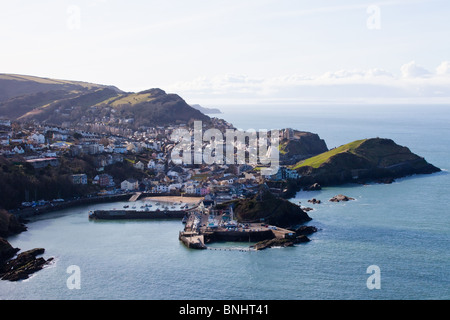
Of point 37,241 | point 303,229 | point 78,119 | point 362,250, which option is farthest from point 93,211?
point 78,119

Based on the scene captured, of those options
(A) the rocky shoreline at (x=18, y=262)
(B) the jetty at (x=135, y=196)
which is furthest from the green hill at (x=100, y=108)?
(A) the rocky shoreline at (x=18, y=262)

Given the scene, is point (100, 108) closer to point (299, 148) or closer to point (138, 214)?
point (299, 148)

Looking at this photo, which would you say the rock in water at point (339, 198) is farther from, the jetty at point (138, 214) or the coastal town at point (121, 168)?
the jetty at point (138, 214)

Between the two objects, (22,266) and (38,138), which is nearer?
(22,266)

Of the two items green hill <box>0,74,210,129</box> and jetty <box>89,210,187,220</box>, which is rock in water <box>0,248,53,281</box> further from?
green hill <box>0,74,210,129</box>

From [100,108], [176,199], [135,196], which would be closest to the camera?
[176,199]

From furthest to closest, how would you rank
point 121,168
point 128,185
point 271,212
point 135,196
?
1. point 121,168
2. point 128,185
3. point 135,196
4. point 271,212

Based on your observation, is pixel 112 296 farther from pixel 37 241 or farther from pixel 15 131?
pixel 15 131

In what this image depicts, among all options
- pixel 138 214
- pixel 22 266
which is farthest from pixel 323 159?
pixel 22 266
